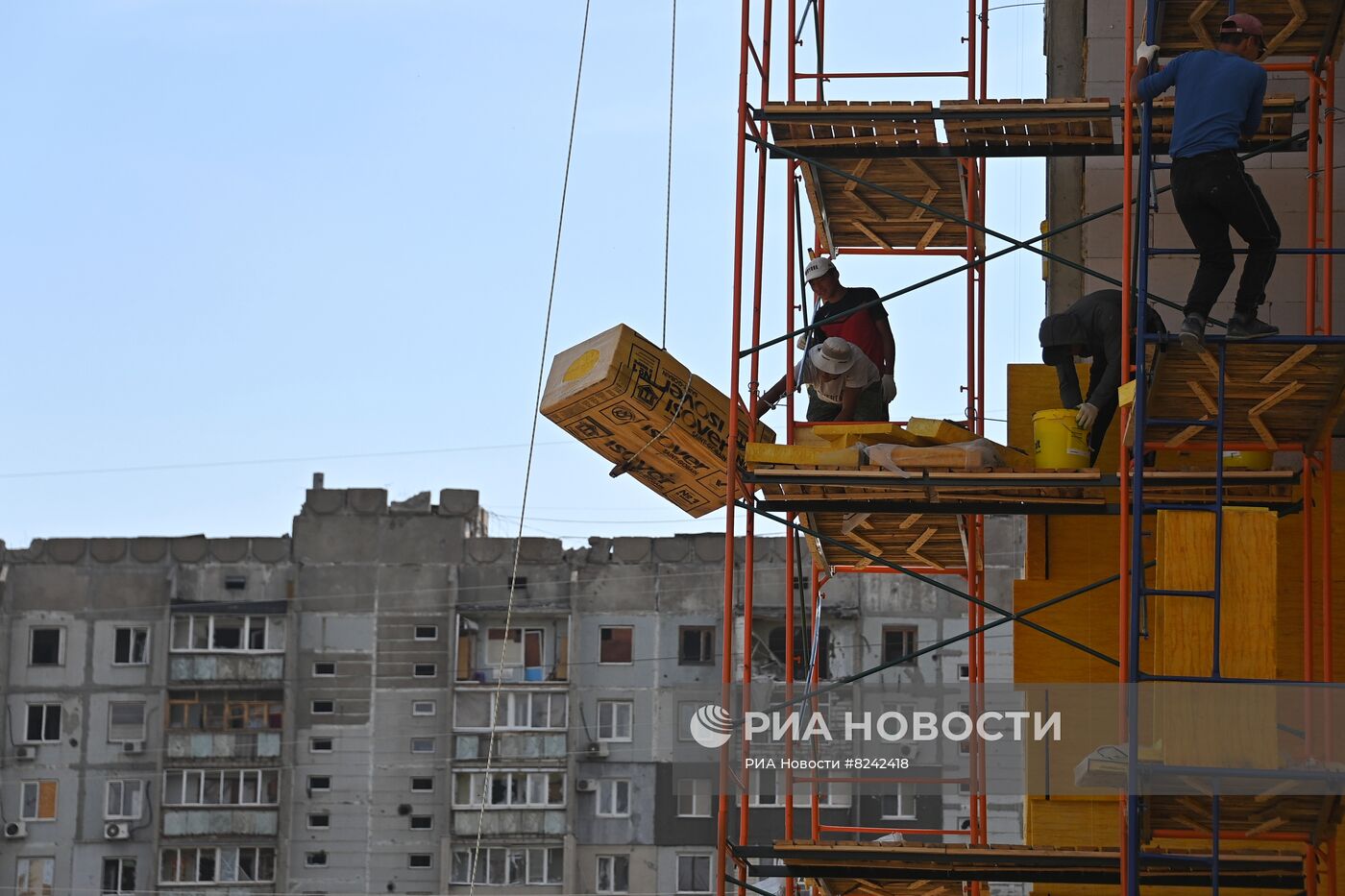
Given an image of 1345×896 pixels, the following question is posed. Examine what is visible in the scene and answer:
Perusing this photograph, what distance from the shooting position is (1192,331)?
9391 mm

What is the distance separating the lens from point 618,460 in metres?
12.1

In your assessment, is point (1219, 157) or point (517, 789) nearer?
point (1219, 157)

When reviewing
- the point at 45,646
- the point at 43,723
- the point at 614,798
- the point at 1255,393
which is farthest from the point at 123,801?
the point at 1255,393

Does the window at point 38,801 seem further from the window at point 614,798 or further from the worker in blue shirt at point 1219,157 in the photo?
the worker in blue shirt at point 1219,157

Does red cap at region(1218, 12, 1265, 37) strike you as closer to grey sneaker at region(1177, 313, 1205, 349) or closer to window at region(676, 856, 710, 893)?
grey sneaker at region(1177, 313, 1205, 349)

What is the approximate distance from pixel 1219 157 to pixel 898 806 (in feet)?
157

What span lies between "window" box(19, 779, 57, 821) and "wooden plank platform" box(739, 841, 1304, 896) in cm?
5263

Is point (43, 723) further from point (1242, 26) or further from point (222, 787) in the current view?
point (1242, 26)

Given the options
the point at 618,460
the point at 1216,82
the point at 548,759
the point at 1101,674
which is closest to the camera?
the point at 1216,82

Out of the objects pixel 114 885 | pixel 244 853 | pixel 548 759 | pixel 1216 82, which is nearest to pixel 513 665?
pixel 548 759

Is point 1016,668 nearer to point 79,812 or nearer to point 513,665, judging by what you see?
point 513,665

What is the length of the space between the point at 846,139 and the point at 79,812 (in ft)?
170

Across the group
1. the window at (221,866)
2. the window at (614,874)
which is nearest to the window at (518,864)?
the window at (614,874)

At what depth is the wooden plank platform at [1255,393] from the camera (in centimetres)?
968
